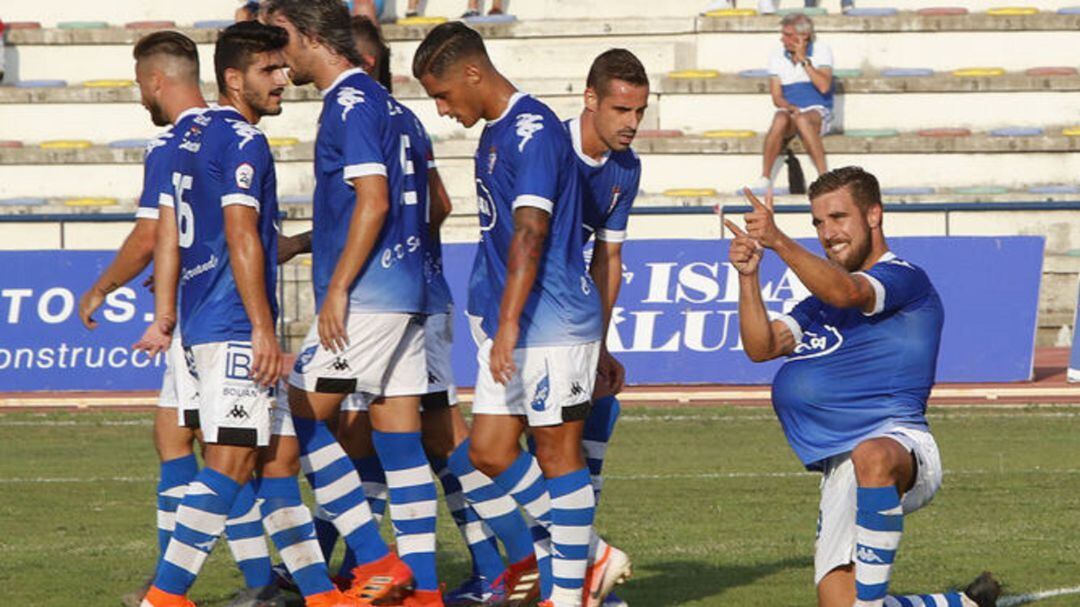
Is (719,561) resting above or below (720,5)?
below

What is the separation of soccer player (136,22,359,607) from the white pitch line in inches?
103

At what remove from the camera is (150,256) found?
27.9 ft

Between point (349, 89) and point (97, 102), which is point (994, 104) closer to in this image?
point (97, 102)

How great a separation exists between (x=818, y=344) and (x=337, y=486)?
1969mm

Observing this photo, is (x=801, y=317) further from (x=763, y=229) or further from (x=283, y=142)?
(x=283, y=142)

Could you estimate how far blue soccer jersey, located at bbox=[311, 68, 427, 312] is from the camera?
7.93m

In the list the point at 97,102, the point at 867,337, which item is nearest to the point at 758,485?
the point at 867,337

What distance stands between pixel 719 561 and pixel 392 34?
677 inches

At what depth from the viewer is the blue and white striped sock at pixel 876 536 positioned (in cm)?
715

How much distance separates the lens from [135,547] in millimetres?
10039

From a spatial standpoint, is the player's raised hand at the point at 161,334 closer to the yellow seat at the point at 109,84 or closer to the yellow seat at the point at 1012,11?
the yellow seat at the point at 109,84

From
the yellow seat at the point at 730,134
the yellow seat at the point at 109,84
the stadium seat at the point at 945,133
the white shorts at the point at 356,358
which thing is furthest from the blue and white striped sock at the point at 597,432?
the yellow seat at the point at 109,84

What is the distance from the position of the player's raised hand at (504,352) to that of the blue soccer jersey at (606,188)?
0.93 meters

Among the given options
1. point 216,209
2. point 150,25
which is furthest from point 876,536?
point 150,25
